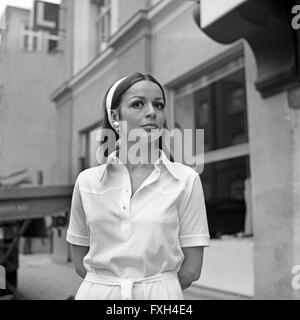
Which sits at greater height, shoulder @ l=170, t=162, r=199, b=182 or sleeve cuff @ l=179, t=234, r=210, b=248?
shoulder @ l=170, t=162, r=199, b=182

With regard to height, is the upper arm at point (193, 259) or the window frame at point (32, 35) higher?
the window frame at point (32, 35)

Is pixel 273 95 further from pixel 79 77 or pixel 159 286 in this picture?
pixel 79 77

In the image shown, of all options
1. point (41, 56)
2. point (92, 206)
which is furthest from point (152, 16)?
point (41, 56)

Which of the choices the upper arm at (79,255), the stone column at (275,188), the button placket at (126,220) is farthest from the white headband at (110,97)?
the stone column at (275,188)

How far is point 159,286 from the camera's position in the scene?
3.11ft

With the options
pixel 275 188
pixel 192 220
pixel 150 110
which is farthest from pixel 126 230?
pixel 275 188

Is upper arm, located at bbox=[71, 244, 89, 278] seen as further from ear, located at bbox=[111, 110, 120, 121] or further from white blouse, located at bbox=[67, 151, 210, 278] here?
ear, located at bbox=[111, 110, 120, 121]

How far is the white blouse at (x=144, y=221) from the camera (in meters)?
0.94

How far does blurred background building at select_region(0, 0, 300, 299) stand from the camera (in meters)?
3.50

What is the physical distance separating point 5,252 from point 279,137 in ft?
10.8

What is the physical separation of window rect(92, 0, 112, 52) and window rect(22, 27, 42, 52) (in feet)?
3.25

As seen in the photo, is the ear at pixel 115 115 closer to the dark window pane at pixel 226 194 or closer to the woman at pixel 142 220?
the woman at pixel 142 220

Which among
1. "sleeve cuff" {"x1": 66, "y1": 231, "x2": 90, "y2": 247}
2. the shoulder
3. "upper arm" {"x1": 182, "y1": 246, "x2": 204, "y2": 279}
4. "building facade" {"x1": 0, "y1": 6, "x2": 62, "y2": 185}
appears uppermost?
"building facade" {"x1": 0, "y1": 6, "x2": 62, "y2": 185}

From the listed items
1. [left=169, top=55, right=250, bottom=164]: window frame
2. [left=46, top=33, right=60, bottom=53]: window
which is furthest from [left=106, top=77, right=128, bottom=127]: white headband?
[left=46, top=33, right=60, bottom=53]: window
